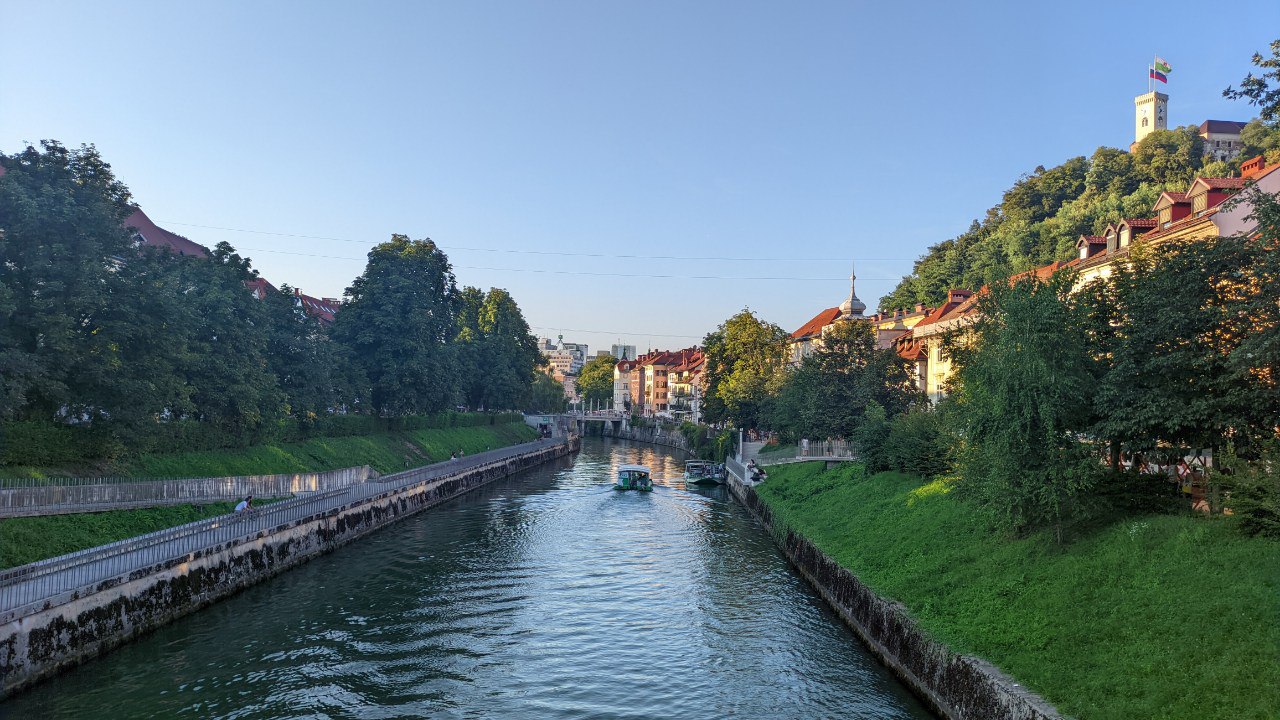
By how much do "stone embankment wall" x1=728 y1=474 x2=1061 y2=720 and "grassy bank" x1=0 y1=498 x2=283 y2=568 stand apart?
23.4 meters

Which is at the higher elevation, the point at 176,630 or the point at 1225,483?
the point at 1225,483

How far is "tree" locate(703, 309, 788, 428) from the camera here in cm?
7881

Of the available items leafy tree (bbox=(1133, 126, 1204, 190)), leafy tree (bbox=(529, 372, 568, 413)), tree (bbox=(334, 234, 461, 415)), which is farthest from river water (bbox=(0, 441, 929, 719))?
leafy tree (bbox=(529, 372, 568, 413))

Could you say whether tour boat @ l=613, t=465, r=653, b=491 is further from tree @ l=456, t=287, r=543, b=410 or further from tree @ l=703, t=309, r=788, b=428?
tree @ l=456, t=287, r=543, b=410

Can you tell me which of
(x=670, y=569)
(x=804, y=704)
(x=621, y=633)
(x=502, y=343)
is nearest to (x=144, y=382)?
(x=621, y=633)

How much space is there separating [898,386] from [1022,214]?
3163 inches

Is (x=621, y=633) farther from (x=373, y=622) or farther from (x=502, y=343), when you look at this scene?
(x=502, y=343)

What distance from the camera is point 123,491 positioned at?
27.9 metres

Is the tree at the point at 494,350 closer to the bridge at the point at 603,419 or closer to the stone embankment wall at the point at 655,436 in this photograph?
the stone embankment wall at the point at 655,436

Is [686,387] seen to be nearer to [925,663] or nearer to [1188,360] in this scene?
[1188,360]

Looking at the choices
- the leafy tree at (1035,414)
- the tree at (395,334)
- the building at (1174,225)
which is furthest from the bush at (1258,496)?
the tree at (395,334)

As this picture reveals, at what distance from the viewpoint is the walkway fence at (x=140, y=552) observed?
1820 cm

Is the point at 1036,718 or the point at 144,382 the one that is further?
the point at 144,382

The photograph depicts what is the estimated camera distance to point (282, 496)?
3766cm
